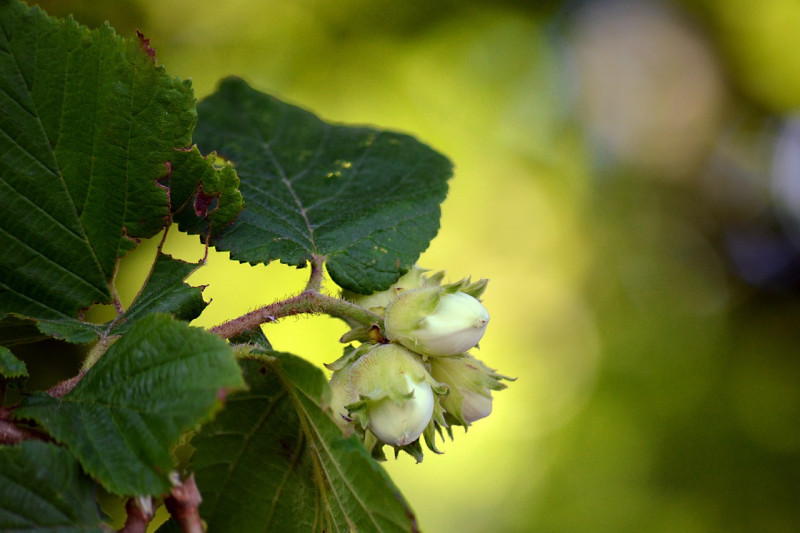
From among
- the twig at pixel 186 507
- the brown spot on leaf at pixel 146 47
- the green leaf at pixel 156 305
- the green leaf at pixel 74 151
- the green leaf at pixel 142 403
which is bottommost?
the twig at pixel 186 507

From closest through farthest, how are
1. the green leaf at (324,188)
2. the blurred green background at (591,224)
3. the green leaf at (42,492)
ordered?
the green leaf at (42,492)
the green leaf at (324,188)
the blurred green background at (591,224)

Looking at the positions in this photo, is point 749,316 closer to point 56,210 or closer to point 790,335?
point 790,335

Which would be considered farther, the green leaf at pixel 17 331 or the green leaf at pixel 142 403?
the green leaf at pixel 17 331

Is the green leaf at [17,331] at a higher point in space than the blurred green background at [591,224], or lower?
lower

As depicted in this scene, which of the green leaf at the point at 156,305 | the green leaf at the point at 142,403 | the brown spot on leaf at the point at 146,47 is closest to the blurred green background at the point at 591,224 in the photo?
the green leaf at the point at 156,305

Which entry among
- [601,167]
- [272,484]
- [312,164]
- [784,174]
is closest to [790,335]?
[784,174]

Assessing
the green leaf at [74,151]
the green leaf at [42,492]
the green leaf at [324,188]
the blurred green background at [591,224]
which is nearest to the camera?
the green leaf at [42,492]

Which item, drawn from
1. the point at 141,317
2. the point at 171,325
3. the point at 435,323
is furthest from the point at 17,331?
the point at 435,323

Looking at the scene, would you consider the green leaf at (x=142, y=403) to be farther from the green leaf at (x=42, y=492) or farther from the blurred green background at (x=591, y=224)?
the blurred green background at (x=591, y=224)
